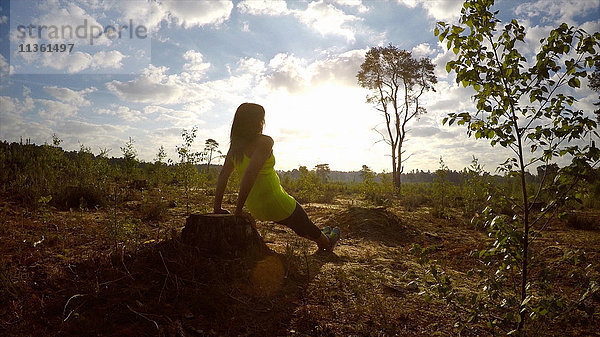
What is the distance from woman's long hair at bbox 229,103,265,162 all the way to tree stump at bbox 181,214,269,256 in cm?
72

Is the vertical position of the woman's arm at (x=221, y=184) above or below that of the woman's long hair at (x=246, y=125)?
below

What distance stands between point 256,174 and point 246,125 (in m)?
0.53

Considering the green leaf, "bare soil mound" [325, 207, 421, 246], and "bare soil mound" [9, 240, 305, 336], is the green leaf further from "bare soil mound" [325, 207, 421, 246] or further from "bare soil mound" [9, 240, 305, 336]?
"bare soil mound" [325, 207, 421, 246]

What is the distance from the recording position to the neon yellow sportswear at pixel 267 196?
3346 millimetres

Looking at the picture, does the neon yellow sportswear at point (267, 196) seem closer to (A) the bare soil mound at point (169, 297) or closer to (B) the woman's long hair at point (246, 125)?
(B) the woman's long hair at point (246, 125)

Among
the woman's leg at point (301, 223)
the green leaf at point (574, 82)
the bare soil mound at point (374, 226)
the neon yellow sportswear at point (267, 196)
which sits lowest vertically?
the bare soil mound at point (374, 226)

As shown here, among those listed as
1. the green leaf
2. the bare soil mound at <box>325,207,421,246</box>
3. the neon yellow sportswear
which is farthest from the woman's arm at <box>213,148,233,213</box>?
the bare soil mound at <box>325,207,421,246</box>

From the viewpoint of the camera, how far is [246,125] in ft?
10.3

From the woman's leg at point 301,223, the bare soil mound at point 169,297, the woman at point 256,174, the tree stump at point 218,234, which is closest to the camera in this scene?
the bare soil mound at point 169,297

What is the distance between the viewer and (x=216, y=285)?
2510mm

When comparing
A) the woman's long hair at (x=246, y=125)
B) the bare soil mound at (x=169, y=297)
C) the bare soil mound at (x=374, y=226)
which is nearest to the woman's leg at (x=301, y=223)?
the bare soil mound at (x=169, y=297)

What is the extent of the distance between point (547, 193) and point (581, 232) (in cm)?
657

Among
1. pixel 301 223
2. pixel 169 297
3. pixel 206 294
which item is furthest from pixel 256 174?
pixel 169 297

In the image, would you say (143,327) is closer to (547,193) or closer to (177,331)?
(177,331)
